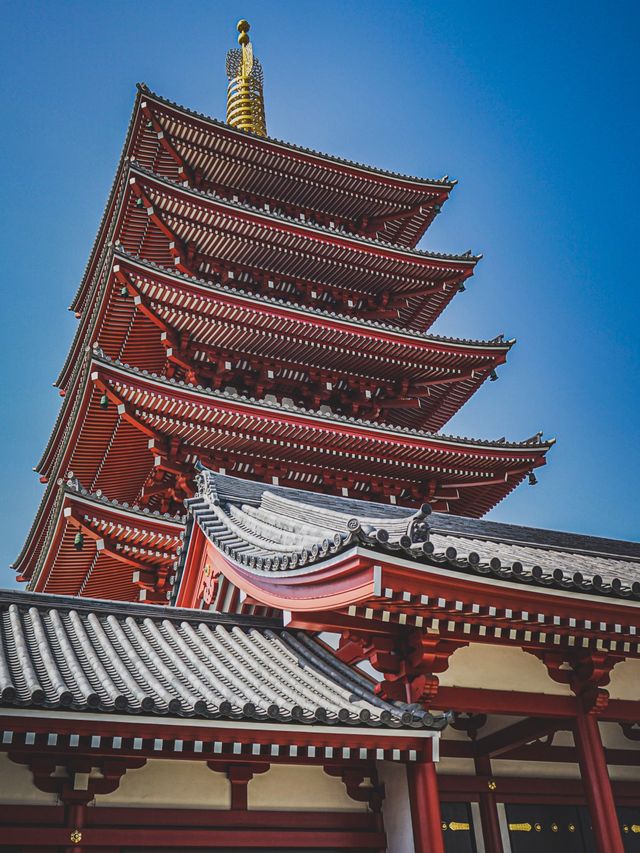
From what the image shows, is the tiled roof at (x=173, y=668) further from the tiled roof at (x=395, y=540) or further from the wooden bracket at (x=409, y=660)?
the tiled roof at (x=395, y=540)

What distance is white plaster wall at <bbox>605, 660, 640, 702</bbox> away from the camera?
798cm

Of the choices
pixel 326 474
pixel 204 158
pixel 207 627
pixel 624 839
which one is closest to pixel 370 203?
pixel 204 158

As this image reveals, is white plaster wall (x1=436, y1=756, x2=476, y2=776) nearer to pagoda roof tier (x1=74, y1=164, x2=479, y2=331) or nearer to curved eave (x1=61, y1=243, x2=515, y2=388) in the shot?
curved eave (x1=61, y1=243, x2=515, y2=388)

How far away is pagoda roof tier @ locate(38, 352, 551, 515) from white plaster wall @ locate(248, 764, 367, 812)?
26.3 ft

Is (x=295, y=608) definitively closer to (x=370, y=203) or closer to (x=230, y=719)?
(x=230, y=719)

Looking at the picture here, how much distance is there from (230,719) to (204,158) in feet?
51.1

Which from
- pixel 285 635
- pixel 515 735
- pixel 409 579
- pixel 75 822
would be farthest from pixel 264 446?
pixel 75 822

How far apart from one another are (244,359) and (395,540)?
1085 centimetres

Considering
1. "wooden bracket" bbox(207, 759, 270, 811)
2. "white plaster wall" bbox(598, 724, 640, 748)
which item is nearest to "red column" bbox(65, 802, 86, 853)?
"wooden bracket" bbox(207, 759, 270, 811)

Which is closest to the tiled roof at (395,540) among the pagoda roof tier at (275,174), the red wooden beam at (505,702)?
the red wooden beam at (505,702)

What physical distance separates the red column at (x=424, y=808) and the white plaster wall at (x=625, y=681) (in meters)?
2.39

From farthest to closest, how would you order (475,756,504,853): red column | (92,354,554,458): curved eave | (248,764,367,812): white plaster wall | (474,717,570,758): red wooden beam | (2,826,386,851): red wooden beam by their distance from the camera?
(92,354,554,458): curved eave, (475,756,504,853): red column, (474,717,570,758): red wooden beam, (248,764,367,812): white plaster wall, (2,826,386,851): red wooden beam

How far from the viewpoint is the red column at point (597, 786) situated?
272 inches

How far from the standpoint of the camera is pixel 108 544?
45.1 ft
